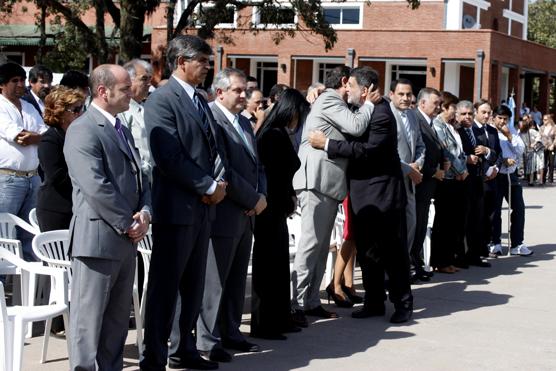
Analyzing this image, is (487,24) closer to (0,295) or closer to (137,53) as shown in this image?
(137,53)

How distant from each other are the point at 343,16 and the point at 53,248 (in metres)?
48.0

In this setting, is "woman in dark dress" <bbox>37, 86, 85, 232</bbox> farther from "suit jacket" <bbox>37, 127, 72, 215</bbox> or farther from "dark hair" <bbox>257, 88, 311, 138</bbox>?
"dark hair" <bbox>257, 88, 311, 138</bbox>

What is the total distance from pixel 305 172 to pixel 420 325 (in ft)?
5.69

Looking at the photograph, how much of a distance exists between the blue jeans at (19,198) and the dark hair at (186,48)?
2617mm

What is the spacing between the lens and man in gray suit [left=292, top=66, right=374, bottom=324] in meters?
9.12

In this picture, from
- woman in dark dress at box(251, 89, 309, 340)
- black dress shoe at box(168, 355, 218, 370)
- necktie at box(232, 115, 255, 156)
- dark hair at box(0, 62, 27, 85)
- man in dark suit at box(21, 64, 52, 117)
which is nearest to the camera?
black dress shoe at box(168, 355, 218, 370)

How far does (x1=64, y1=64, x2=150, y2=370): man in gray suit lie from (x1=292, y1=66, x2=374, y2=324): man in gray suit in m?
3.05

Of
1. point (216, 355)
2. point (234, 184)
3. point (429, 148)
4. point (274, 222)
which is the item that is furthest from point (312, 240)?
point (429, 148)

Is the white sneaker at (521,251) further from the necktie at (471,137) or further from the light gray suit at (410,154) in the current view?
the light gray suit at (410,154)

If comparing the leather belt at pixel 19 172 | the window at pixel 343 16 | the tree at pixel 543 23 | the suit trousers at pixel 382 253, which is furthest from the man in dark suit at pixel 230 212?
the tree at pixel 543 23

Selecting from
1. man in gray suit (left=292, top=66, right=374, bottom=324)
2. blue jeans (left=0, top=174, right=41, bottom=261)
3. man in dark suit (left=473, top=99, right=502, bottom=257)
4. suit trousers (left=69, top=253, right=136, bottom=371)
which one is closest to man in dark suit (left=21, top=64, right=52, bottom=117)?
blue jeans (left=0, top=174, right=41, bottom=261)

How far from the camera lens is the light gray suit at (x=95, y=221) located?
604 centimetres

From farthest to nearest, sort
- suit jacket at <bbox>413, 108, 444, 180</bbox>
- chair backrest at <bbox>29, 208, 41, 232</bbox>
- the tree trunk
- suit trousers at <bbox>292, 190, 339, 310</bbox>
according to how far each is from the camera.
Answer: the tree trunk < suit jacket at <bbox>413, 108, 444, 180</bbox> < suit trousers at <bbox>292, 190, 339, 310</bbox> < chair backrest at <bbox>29, 208, 41, 232</bbox>

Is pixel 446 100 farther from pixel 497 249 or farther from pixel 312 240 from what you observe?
pixel 312 240
